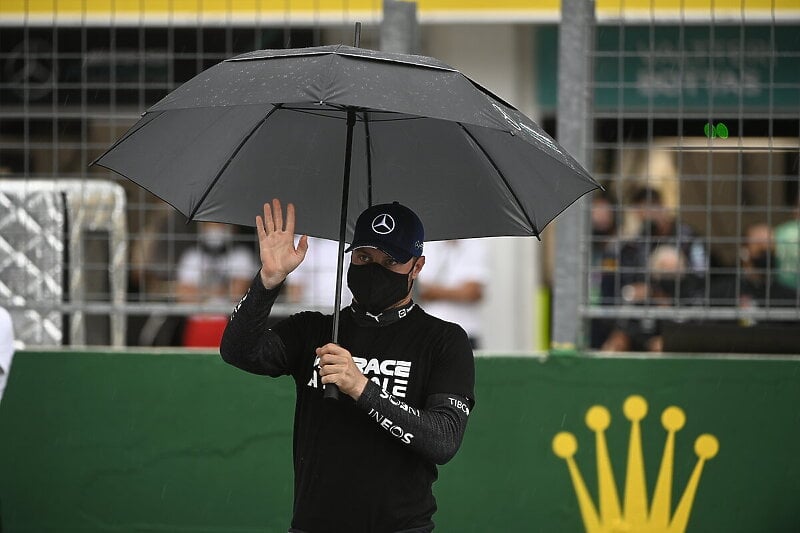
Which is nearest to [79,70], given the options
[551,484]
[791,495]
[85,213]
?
[85,213]

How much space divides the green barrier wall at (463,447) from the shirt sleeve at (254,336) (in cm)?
260

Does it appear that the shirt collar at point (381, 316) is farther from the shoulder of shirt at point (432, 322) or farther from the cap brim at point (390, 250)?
the cap brim at point (390, 250)

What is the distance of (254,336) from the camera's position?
3.89 metres

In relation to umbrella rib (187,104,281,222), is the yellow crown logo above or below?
below

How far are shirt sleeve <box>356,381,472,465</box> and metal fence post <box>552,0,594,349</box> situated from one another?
113 inches

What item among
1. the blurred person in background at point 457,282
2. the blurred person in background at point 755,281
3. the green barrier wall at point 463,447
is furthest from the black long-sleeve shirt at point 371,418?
the blurred person in background at point 457,282

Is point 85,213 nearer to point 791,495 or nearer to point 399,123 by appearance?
point 399,123

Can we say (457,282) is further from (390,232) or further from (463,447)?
(390,232)

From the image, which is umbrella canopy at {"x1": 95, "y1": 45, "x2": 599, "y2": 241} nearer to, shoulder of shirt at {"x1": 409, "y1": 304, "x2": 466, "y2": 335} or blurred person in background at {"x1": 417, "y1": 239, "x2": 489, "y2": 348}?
shoulder of shirt at {"x1": 409, "y1": 304, "x2": 466, "y2": 335}

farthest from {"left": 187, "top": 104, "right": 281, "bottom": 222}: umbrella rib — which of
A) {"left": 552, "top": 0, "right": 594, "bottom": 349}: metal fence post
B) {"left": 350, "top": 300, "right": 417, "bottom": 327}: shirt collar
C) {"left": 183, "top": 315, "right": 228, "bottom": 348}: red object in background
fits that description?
{"left": 183, "top": 315, "right": 228, "bottom": 348}: red object in background

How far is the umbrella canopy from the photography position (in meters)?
4.30

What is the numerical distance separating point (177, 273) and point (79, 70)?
128 centimetres

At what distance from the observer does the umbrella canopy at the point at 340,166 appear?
430cm

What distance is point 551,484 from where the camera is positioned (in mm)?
6520
